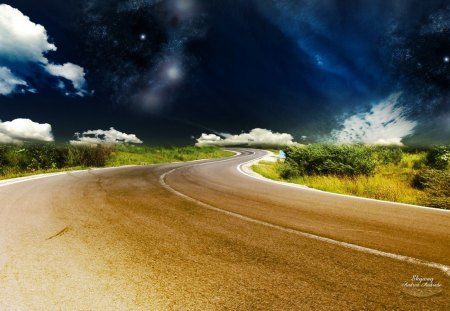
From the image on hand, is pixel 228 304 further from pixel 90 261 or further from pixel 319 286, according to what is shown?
pixel 90 261

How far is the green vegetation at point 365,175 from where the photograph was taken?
9016mm

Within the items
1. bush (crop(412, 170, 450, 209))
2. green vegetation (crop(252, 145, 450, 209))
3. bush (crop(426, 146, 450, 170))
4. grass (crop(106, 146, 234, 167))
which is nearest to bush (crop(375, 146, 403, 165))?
green vegetation (crop(252, 145, 450, 209))

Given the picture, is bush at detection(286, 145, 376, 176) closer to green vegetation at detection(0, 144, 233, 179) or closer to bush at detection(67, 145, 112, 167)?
green vegetation at detection(0, 144, 233, 179)

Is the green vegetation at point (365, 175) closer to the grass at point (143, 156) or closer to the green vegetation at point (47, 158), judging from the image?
the green vegetation at point (47, 158)

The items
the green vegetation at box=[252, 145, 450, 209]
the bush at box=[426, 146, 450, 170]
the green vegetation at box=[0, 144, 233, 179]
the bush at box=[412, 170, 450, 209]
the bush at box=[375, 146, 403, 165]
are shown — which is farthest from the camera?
the bush at box=[375, 146, 403, 165]

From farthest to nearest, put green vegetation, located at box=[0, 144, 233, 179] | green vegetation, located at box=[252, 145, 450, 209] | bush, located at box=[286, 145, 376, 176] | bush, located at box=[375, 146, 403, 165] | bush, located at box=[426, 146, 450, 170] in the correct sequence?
bush, located at box=[375, 146, 403, 165] → green vegetation, located at box=[0, 144, 233, 179] → bush, located at box=[426, 146, 450, 170] → bush, located at box=[286, 145, 376, 176] → green vegetation, located at box=[252, 145, 450, 209]

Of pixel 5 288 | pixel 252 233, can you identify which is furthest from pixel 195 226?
pixel 5 288

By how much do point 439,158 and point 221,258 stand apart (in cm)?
1802

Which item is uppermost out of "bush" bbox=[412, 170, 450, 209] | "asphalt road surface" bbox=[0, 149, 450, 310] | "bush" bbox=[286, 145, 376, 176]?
"bush" bbox=[286, 145, 376, 176]

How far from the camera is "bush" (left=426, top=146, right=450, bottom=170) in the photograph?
1628 centimetres

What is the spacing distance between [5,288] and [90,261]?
0.86 meters

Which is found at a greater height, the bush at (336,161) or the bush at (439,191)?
the bush at (336,161)

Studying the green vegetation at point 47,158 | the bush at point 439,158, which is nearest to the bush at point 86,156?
the green vegetation at point 47,158

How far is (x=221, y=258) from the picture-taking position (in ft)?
11.9
